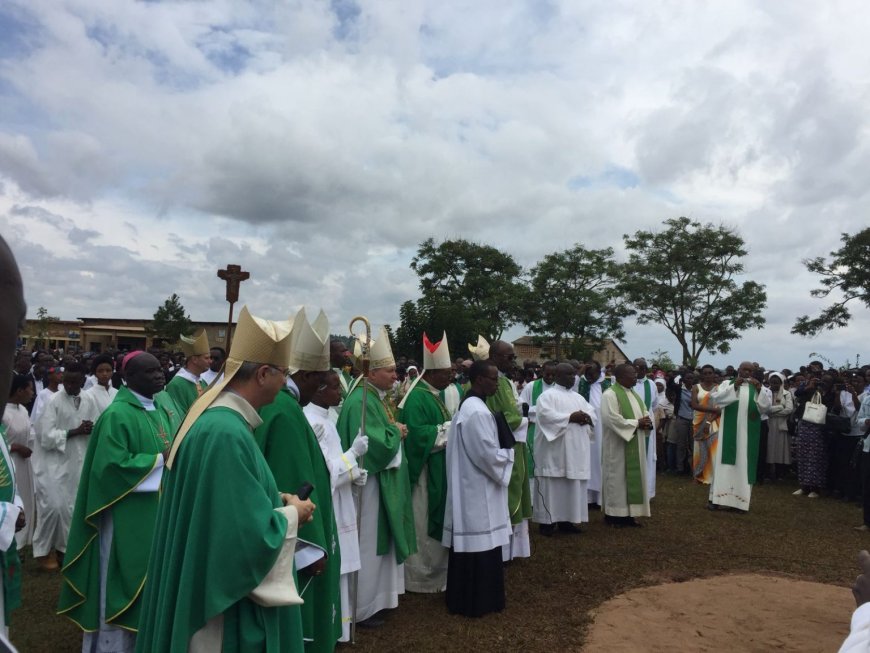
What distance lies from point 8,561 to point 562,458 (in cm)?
703

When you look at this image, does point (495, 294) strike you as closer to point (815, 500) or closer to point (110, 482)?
point (815, 500)

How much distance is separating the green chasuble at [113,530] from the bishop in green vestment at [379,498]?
5.60ft

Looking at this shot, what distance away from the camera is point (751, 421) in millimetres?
10766

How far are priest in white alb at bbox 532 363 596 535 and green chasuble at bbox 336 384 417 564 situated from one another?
376 centimetres

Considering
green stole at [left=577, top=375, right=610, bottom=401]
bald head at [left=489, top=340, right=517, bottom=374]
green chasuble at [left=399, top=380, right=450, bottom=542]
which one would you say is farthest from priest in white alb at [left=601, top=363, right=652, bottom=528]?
green chasuble at [left=399, top=380, right=450, bottom=542]

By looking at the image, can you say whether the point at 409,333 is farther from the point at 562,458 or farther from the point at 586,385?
the point at 562,458

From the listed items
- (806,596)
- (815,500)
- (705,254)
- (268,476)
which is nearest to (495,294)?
(705,254)

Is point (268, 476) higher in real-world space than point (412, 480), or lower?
higher

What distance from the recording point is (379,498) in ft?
19.2

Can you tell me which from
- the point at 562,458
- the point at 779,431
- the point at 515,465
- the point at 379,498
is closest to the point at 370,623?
the point at 379,498

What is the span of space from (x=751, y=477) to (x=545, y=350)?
113 ft

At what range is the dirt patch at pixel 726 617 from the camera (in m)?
5.42

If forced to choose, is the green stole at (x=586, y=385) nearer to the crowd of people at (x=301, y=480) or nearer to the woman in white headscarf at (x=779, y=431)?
the crowd of people at (x=301, y=480)

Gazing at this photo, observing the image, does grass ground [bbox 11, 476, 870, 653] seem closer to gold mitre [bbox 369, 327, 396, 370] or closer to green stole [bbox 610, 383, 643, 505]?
green stole [bbox 610, 383, 643, 505]
